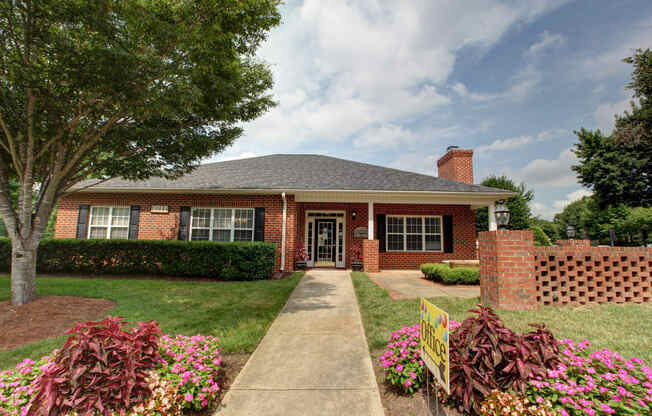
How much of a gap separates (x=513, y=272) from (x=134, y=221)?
1246 cm

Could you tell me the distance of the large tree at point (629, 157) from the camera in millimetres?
16953

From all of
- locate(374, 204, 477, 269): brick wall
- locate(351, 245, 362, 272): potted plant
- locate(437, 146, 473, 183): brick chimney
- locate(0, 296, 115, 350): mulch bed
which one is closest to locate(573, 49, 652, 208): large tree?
locate(437, 146, 473, 183): brick chimney

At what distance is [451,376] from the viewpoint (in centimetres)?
227

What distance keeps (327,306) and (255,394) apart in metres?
3.04

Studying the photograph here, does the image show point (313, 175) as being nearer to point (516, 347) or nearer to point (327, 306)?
point (327, 306)

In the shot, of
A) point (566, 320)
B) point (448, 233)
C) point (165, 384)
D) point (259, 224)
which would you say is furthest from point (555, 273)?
point (259, 224)

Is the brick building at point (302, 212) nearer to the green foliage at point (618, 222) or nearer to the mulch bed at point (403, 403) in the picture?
the mulch bed at point (403, 403)

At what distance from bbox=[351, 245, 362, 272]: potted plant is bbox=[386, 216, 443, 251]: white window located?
1540 mm

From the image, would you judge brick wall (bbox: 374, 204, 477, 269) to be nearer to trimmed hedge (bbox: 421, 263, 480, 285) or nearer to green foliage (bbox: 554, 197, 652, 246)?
trimmed hedge (bbox: 421, 263, 480, 285)

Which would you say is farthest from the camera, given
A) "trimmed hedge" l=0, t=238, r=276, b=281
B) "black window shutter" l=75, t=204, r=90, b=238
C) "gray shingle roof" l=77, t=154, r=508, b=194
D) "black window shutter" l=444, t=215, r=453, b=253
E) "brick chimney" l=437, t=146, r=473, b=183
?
"brick chimney" l=437, t=146, r=473, b=183

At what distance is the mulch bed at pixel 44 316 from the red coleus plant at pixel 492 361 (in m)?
5.45

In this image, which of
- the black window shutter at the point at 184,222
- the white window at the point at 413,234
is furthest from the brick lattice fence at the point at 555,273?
the black window shutter at the point at 184,222

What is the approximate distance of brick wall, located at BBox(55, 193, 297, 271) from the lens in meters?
10.4

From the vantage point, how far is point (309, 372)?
2949mm
